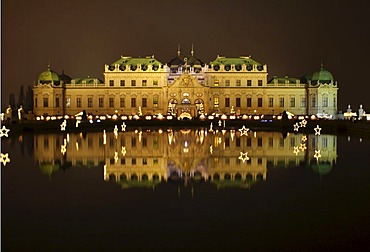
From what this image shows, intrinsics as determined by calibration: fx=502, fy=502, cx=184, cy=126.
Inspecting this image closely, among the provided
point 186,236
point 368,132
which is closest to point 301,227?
point 186,236

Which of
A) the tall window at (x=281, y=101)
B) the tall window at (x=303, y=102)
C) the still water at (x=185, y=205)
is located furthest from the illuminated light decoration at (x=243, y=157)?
the tall window at (x=303, y=102)

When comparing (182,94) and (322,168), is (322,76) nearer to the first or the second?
(182,94)

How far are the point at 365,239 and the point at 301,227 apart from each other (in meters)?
1.11

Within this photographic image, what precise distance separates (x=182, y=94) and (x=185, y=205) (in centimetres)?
7013

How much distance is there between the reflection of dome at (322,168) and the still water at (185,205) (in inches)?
1.2

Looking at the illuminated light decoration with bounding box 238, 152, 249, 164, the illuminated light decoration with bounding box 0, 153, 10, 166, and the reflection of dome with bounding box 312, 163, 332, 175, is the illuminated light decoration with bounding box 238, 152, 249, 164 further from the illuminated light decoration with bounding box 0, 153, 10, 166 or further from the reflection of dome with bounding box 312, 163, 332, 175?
the illuminated light decoration with bounding box 0, 153, 10, 166

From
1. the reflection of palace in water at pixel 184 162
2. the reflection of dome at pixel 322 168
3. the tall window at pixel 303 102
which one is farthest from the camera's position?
the tall window at pixel 303 102

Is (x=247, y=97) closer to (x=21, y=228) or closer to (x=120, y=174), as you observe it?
(x=120, y=174)

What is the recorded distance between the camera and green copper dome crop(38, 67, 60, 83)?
3206 inches

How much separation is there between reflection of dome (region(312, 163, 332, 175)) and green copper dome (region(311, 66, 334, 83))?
67.7 meters

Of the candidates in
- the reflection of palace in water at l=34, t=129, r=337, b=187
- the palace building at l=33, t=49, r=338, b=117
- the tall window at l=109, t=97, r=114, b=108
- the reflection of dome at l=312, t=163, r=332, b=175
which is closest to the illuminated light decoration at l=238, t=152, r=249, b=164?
the reflection of palace in water at l=34, t=129, r=337, b=187

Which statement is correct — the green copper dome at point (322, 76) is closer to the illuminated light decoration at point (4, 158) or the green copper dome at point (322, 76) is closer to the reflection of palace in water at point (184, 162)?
the reflection of palace in water at point (184, 162)

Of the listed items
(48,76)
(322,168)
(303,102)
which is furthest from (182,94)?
(322,168)

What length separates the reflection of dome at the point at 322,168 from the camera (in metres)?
15.1
